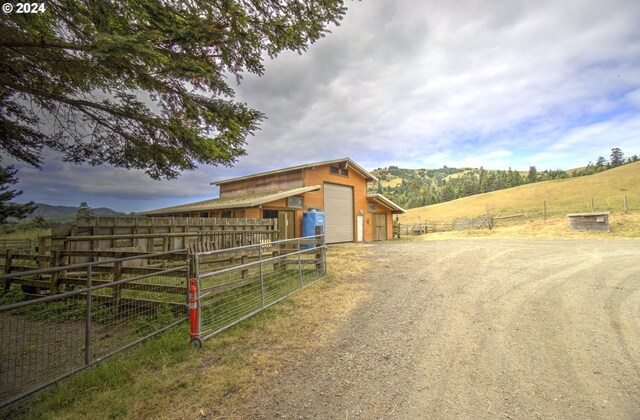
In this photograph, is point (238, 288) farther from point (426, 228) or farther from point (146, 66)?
point (426, 228)

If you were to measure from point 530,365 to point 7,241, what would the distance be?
96.7 ft

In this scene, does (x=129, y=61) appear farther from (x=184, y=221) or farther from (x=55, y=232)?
(x=184, y=221)

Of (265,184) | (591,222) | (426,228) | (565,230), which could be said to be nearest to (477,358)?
(265,184)

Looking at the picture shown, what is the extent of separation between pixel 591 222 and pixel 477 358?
24812mm

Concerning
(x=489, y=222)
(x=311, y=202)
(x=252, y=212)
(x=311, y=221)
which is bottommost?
(x=489, y=222)

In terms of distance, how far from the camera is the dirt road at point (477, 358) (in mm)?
2908

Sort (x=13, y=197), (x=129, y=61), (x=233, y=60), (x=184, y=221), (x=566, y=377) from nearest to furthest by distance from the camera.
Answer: (x=566, y=377)
(x=129, y=61)
(x=233, y=60)
(x=184, y=221)
(x=13, y=197)

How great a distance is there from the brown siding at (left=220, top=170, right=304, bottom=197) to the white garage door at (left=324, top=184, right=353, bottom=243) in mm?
2394

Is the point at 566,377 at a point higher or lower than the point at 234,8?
lower

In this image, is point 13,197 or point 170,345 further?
point 13,197

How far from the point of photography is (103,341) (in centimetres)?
461

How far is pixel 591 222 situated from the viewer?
20.8 metres

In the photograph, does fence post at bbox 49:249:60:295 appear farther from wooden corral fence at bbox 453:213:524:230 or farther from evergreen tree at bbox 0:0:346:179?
wooden corral fence at bbox 453:213:524:230

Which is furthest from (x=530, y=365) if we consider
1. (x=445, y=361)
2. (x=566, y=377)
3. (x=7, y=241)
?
(x=7, y=241)
